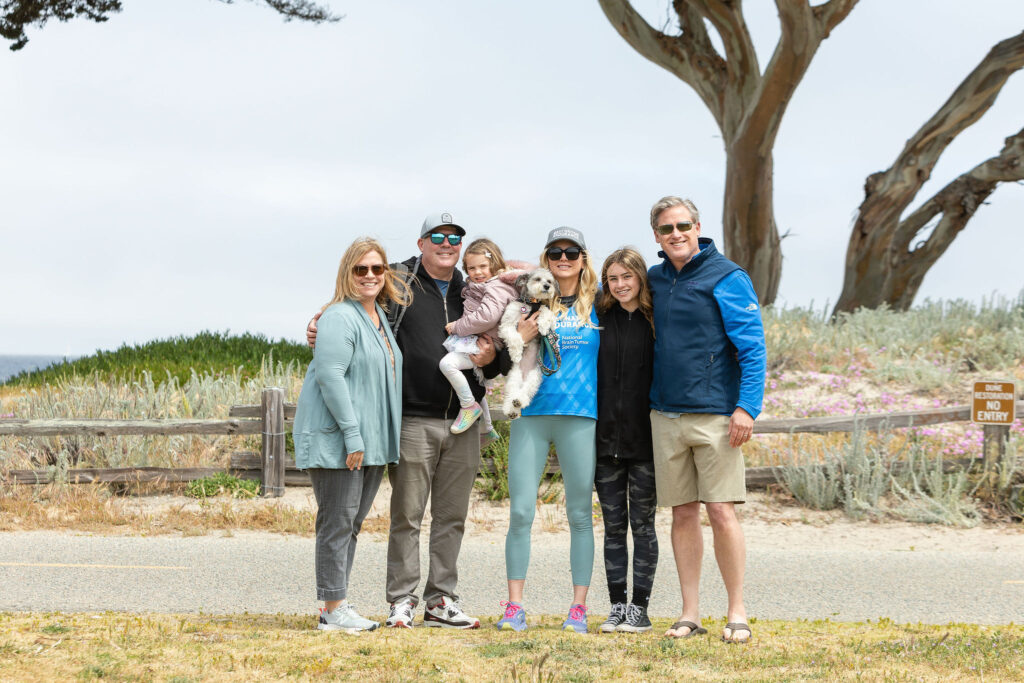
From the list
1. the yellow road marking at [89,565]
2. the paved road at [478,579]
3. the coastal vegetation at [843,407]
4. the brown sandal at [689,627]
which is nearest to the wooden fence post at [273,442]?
the coastal vegetation at [843,407]

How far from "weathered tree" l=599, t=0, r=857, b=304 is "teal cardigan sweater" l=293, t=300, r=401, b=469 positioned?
597 inches

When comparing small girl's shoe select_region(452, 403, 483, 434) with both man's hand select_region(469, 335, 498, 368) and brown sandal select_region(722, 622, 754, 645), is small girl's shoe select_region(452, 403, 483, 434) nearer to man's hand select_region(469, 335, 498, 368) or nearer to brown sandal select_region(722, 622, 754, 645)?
man's hand select_region(469, 335, 498, 368)

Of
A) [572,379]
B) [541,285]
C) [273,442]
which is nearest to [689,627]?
[572,379]

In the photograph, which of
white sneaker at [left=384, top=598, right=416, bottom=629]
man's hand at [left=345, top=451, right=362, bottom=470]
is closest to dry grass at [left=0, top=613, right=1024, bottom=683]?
white sneaker at [left=384, top=598, right=416, bottom=629]

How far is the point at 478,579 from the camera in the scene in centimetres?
742

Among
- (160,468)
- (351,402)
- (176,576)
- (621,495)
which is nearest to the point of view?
(351,402)

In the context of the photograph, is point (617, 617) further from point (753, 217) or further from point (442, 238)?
point (753, 217)

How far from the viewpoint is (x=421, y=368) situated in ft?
17.6

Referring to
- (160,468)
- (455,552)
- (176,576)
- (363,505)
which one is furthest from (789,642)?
(160,468)

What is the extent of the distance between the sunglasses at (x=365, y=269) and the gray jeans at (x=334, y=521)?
1049 mm

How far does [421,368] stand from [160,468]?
21.5ft

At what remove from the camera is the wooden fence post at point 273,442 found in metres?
10.6

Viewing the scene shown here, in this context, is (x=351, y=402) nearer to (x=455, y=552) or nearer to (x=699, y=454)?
(x=455, y=552)

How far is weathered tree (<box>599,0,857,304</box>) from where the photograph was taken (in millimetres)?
18453
